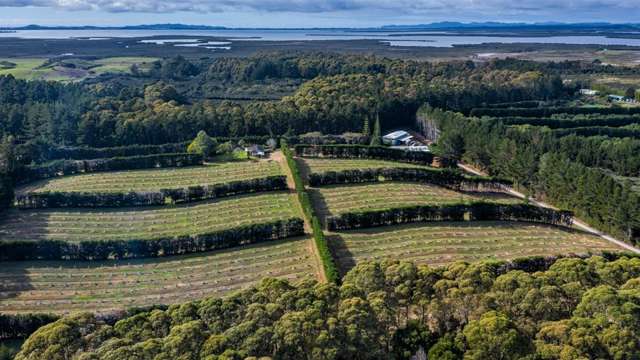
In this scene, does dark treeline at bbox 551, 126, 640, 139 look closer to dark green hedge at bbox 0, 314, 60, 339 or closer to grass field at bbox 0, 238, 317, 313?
grass field at bbox 0, 238, 317, 313

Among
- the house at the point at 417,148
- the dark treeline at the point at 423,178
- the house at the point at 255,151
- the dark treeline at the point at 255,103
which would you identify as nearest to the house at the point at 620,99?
the dark treeline at the point at 255,103

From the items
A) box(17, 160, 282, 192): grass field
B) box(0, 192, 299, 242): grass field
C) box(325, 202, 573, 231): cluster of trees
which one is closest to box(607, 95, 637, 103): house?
box(325, 202, 573, 231): cluster of trees

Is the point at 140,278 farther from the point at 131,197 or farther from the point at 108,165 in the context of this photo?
the point at 108,165

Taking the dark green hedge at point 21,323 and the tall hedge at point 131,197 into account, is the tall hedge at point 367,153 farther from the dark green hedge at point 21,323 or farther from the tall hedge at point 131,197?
the dark green hedge at point 21,323

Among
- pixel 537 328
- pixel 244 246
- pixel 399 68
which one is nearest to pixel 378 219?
pixel 244 246

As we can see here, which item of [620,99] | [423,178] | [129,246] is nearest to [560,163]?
[423,178]

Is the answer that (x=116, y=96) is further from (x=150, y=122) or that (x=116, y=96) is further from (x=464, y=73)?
(x=464, y=73)
